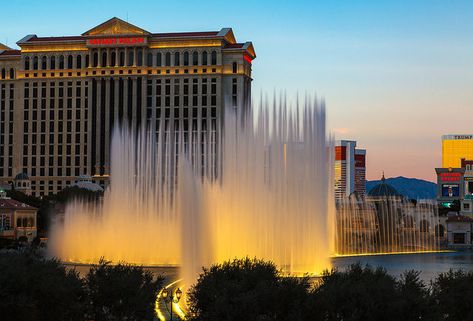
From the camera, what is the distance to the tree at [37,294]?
29.2 metres

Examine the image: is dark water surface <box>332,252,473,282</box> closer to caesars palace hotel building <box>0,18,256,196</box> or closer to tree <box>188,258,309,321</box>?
tree <box>188,258,309,321</box>

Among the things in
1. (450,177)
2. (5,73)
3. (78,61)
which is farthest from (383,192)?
(450,177)

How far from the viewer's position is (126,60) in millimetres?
130250

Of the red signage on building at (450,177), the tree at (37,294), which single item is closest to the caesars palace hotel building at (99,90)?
the red signage on building at (450,177)

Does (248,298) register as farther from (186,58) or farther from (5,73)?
(5,73)

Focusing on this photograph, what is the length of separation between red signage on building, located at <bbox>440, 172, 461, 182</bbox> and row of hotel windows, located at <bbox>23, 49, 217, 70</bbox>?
71346 mm

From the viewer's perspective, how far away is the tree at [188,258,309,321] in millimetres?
28984

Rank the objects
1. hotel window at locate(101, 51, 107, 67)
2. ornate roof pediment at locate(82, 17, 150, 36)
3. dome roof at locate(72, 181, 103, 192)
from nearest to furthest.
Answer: dome roof at locate(72, 181, 103, 192) → ornate roof pediment at locate(82, 17, 150, 36) → hotel window at locate(101, 51, 107, 67)

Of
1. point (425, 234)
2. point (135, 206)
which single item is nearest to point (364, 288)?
point (135, 206)

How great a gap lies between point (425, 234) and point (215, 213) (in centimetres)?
6631

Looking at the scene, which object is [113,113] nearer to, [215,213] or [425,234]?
[425,234]

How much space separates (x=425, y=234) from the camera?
10906 centimetres

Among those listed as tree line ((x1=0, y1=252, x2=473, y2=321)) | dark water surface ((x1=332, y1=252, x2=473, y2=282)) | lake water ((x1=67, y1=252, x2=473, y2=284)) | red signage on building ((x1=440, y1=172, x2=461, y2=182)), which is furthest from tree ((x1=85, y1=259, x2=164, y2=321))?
red signage on building ((x1=440, y1=172, x2=461, y2=182))

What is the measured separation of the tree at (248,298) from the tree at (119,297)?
162 centimetres
